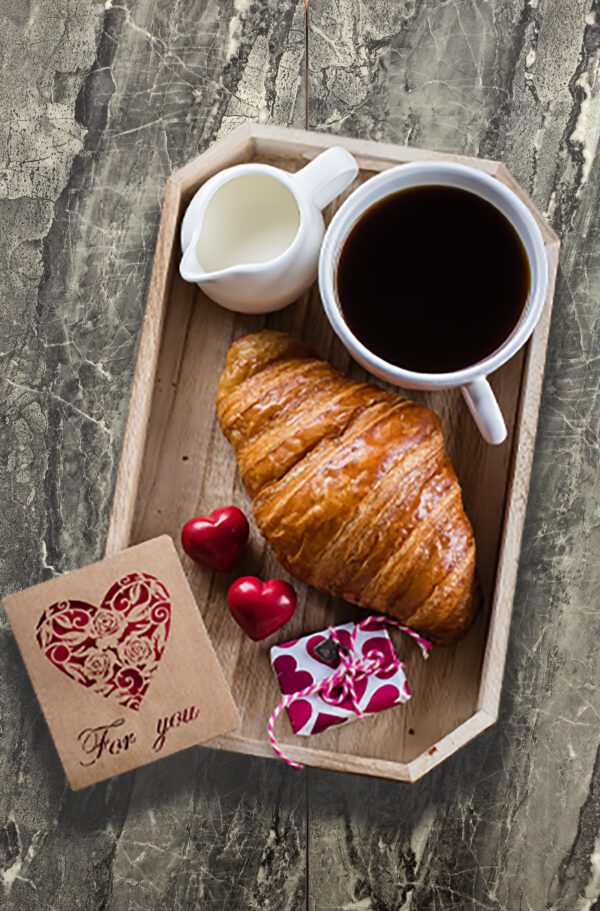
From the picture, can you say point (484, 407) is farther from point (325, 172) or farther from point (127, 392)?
point (127, 392)

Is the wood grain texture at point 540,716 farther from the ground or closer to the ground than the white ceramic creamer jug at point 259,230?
closer to the ground

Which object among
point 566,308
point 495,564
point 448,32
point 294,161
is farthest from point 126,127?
point 495,564

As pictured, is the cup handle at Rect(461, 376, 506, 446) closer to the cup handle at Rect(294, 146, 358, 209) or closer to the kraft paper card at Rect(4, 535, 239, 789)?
the cup handle at Rect(294, 146, 358, 209)

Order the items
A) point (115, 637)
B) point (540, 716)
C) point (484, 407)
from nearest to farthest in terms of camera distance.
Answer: point (484, 407)
point (115, 637)
point (540, 716)

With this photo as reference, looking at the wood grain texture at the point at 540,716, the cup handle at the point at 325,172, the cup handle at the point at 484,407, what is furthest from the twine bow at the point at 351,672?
the cup handle at the point at 325,172

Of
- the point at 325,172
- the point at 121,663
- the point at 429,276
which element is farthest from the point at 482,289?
the point at 121,663

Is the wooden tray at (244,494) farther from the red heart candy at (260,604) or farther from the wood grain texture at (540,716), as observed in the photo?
the wood grain texture at (540,716)
